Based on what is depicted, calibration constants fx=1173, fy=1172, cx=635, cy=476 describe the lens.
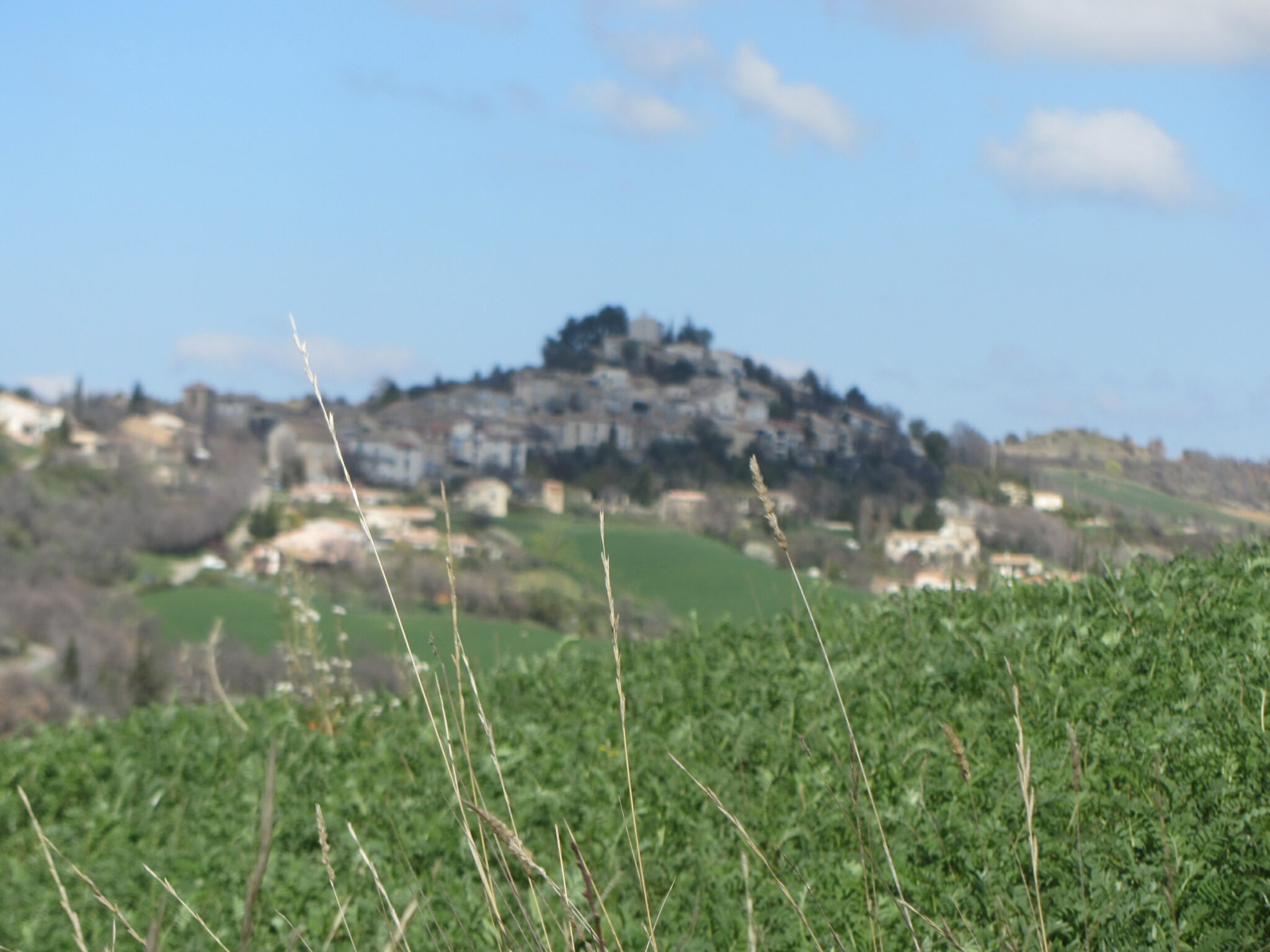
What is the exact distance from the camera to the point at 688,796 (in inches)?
140

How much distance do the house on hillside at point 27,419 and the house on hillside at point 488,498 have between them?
24.4m

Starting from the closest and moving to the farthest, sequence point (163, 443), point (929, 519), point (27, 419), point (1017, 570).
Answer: point (1017, 570) → point (929, 519) → point (163, 443) → point (27, 419)

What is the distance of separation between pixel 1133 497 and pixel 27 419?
56314mm

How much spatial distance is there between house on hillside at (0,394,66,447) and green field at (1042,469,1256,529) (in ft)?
158

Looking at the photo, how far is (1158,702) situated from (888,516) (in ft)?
52.4

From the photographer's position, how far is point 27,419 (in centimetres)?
5556

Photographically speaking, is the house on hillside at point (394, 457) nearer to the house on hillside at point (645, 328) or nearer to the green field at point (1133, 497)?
the house on hillside at point (645, 328)

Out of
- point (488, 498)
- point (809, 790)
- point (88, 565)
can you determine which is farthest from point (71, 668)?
point (809, 790)

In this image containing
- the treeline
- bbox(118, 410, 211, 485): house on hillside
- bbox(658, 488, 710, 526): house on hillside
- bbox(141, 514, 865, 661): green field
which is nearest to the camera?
bbox(141, 514, 865, 661): green field

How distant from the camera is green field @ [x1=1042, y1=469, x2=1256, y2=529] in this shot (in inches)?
349

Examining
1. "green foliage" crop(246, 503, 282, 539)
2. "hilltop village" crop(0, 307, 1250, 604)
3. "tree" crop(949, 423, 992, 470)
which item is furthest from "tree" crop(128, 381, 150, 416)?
"tree" crop(949, 423, 992, 470)

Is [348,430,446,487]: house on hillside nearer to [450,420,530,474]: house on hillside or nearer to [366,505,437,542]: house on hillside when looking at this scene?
[450,420,530,474]: house on hillside

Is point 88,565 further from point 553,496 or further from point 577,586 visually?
point 577,586

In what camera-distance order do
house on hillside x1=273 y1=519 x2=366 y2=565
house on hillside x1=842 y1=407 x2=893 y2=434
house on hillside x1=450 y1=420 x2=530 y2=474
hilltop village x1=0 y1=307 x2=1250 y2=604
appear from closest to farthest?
1. hilltop village x1=0 y1=307 x2=1250 y2=604
2. house on hillside x1=842 y1=407 x2=893 y2=434
3. house on hillside x1=273 y1=519 x2=366 y2=565
4. house on hillside x1=450 y1=420 x2=530 y2=474
